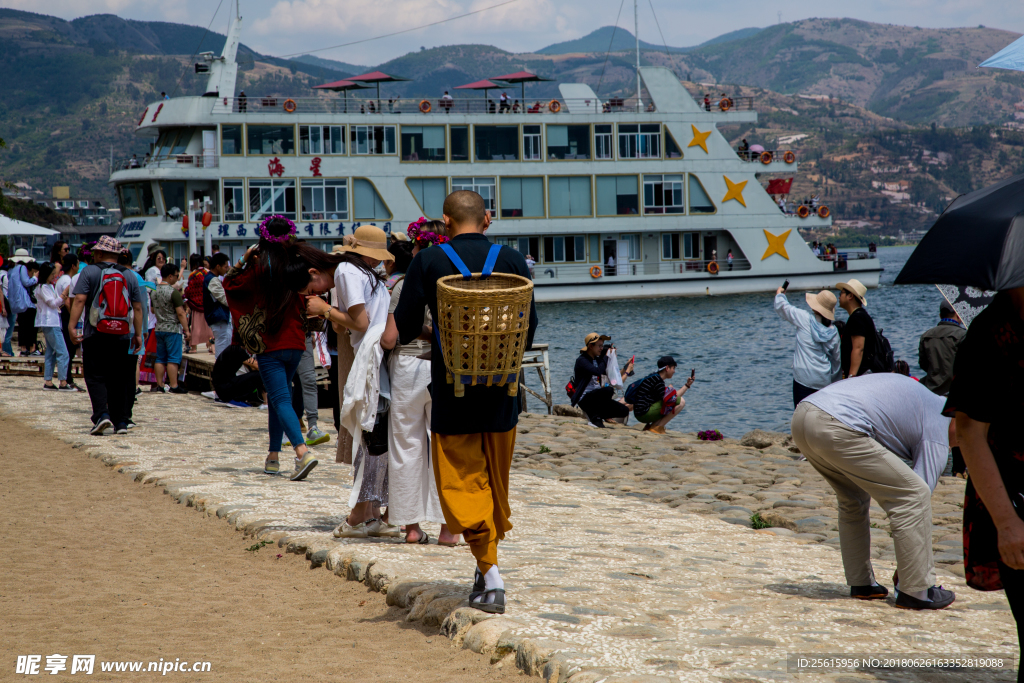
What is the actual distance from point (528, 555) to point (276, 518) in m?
1.82

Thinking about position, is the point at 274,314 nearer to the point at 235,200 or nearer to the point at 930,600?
the point at 930,600

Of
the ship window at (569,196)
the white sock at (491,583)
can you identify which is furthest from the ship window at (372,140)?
the white sock at (491,583)

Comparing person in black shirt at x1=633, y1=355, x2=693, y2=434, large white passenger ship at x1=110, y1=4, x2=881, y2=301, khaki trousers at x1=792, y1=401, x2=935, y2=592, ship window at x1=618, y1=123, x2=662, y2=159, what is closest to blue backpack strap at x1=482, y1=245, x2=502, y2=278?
khaki trousers at x1=792, y1=401, x2=935, y2=592

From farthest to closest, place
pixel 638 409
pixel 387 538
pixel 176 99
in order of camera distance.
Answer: pixel 176 99, pixel 638 409, pixel 387 538

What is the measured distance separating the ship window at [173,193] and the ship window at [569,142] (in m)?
16.8

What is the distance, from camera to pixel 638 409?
1255 cm

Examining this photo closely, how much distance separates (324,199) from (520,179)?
9.14 m

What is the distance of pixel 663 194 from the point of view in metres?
45.0

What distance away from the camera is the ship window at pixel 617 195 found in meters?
44.4

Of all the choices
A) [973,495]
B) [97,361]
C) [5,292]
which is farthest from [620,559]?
[5,292]

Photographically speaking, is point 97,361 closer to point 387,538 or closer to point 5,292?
point 387,538

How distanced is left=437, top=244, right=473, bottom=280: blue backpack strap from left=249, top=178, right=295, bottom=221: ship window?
38.1 m

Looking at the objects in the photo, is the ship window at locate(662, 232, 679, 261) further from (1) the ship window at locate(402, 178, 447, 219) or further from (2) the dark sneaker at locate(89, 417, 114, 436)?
(2) the dark sneaker at locate(89, 417, 114, 436)

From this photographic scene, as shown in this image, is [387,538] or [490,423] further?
[387,538]
